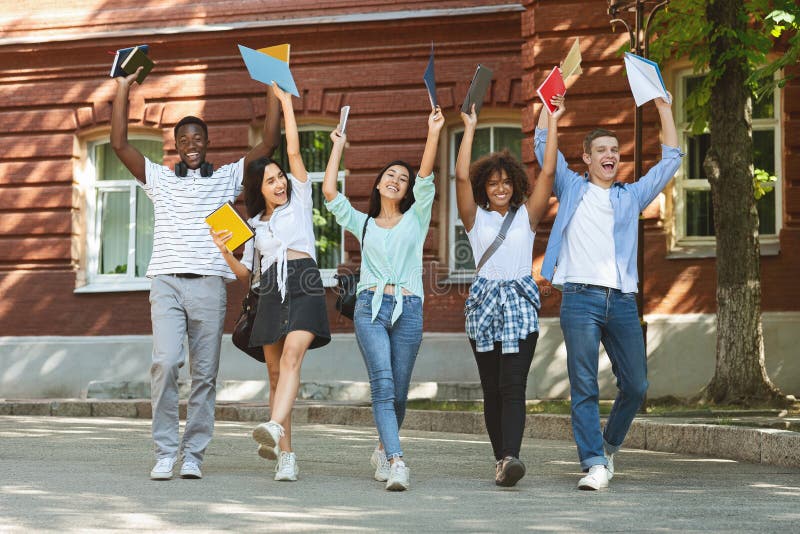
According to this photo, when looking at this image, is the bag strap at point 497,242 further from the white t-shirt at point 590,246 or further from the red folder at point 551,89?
the red folder at point 551,89

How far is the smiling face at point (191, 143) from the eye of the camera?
808 cm

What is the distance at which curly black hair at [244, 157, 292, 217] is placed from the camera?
7957mm

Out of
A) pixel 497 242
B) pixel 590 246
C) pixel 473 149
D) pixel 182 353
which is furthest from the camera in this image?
pixel 473 149

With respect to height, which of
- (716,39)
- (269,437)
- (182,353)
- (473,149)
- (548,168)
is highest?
(716,39)

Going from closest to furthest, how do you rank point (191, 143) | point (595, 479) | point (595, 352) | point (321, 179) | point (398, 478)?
point (398, 478), point (595, 479), point (595, 352), point (191, 143), point (321, 179)

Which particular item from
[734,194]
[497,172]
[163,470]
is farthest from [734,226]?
[163,470]

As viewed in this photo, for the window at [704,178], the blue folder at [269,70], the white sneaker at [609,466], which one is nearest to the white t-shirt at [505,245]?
the white sneaker at [609,466]

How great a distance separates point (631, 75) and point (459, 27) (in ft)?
32.6

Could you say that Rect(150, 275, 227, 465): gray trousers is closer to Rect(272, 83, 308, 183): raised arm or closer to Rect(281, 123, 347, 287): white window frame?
Rect(272, 83, 308, 183): raised arm

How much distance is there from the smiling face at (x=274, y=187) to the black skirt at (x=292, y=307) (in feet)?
1.24

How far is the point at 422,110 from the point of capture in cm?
1761

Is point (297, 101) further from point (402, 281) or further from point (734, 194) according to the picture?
point (402, 281)

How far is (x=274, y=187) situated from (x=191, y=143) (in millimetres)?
619

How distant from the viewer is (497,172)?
773 cm
